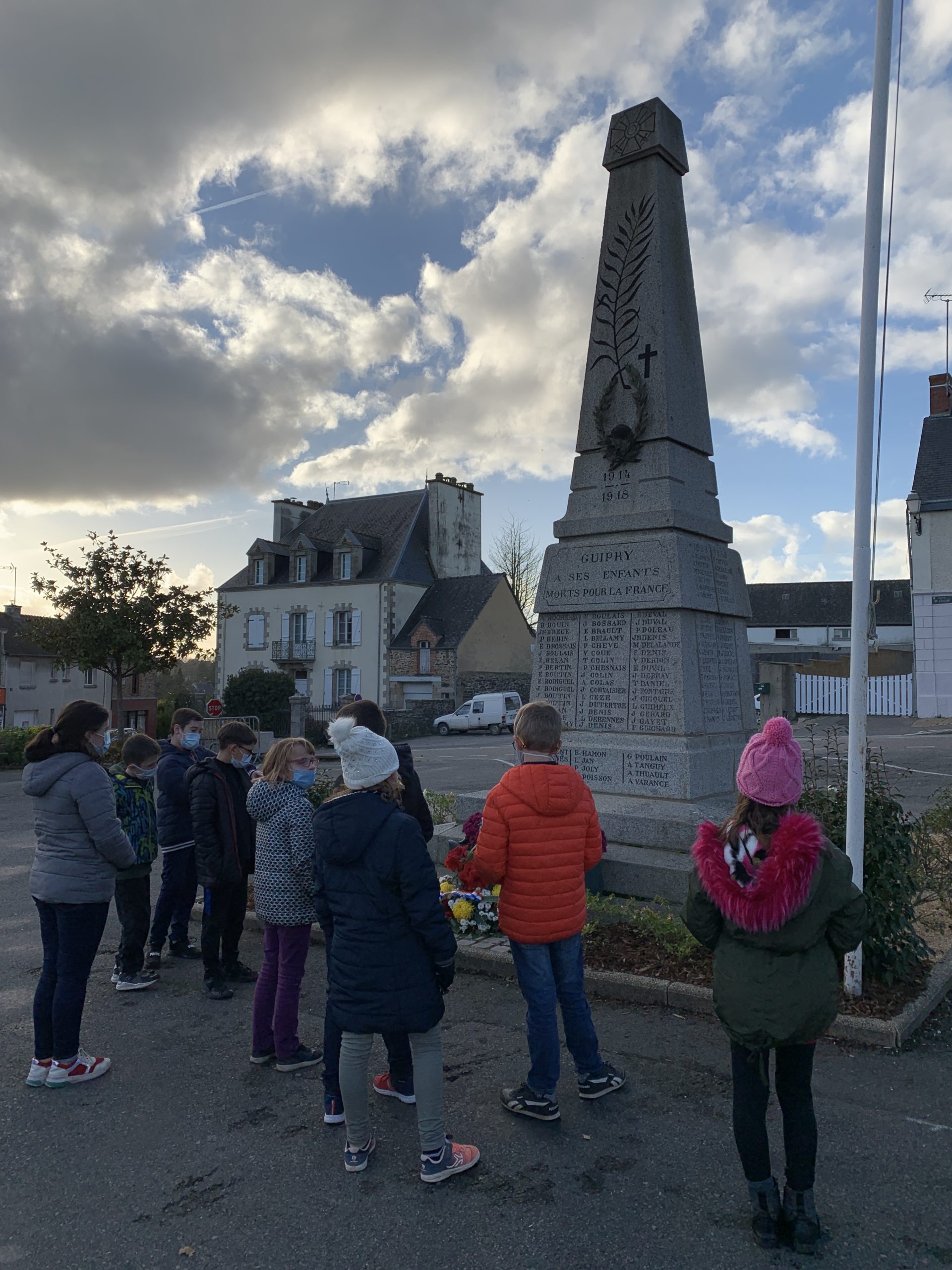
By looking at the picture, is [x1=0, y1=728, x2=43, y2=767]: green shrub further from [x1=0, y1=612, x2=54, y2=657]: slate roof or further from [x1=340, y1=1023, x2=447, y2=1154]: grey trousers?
[x1=340, y1=1023, x2=447, y2=1154]: grey trousers

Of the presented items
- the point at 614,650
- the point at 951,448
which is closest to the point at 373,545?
the point at 951,448

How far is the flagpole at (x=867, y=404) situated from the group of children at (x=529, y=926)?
5.92 feet

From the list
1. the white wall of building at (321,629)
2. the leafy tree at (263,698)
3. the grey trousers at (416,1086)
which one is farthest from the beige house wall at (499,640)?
the grey trousers at (416,1086)

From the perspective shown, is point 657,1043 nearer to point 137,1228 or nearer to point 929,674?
point 137,1228

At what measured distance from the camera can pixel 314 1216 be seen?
322 cm

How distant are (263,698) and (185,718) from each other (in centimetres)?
2892

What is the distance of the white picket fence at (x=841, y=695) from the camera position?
111ft

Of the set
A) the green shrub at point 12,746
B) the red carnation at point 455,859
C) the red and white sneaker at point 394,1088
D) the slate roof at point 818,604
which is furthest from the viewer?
the slate roof at point 818,604

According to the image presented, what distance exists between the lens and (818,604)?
58.7 meters

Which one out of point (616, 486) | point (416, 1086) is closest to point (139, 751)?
point (416, 1086)

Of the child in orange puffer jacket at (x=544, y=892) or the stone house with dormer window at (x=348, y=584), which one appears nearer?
the child in orange puffer jacket at (x=544, y=892)

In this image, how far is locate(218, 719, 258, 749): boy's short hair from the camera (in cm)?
567

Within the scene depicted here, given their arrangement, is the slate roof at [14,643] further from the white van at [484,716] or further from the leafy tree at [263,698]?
the white van at [484,716]

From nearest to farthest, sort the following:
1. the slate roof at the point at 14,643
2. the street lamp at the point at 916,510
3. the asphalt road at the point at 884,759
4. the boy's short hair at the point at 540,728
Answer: the boy's short hair at the point at 540,728, the asphalt road at the point at 884,759, the street lamp at the point at 916,510, the slate roof at the point at 14,643
